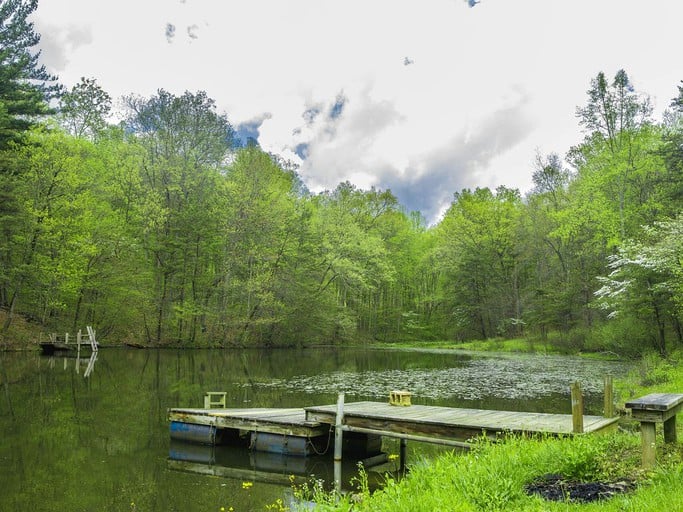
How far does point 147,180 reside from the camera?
44281 millimetres

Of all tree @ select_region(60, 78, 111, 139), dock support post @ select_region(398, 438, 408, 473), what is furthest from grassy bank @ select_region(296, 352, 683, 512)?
tree @ select_region(60, 78, 111, 139)

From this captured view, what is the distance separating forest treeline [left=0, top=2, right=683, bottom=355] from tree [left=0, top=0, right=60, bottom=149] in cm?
14

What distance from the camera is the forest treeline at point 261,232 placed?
32.8 meters

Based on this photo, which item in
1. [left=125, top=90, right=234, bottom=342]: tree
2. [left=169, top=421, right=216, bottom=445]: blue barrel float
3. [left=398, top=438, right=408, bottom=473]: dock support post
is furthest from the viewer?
[left=125, top=90, right=234, bottom=342]: tree

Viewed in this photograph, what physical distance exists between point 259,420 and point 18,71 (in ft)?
102

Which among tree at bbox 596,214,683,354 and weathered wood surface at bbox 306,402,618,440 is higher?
tree at bbox 596,214,683,354

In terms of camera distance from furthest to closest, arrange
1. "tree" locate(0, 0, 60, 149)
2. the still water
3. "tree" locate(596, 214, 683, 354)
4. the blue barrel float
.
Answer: "tree" locate(0, 0, 60, 149) → "tree" locate(596, 214, 683, 354) → the blue barrel float → the still water

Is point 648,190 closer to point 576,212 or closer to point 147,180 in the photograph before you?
point 576,212

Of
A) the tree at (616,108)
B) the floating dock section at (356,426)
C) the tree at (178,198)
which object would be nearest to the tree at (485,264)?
the tree at (616,108)

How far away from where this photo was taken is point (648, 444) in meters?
6.39

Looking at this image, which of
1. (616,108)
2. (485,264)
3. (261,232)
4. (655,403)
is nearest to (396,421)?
(655,403)

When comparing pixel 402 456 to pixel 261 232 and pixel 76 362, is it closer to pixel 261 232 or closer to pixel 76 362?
pixel 76 362

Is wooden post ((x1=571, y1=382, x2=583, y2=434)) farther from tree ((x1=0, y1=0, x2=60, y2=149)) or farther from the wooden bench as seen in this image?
tree ((x1=0, y1=0, x2=60, y2=149))

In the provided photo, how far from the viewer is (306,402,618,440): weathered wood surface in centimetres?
987
